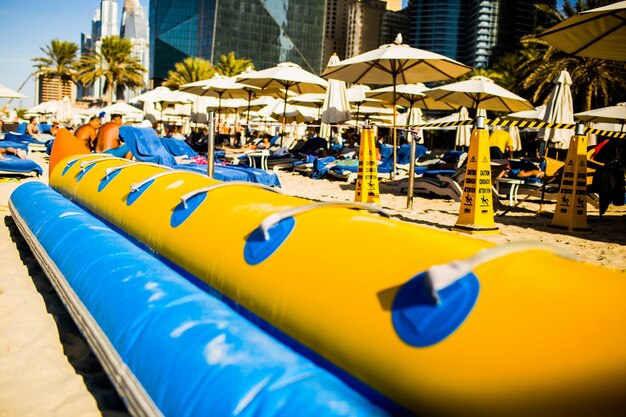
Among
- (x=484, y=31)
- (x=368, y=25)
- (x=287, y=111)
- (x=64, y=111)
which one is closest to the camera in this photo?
(x=287, y=111)

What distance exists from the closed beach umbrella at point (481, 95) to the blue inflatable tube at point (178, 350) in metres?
10.3

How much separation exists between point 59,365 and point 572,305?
7.87 feet

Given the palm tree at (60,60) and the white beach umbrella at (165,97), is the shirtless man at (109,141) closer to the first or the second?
the white beach umbrella at (165,97)

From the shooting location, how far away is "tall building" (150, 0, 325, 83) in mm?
86688

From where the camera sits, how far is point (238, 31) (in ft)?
287

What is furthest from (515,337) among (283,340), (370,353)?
(283,340)

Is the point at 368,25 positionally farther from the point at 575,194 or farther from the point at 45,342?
the point at 45,342

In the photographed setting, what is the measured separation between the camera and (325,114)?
44.5 ft

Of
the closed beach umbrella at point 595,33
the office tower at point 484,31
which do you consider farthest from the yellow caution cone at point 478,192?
the office tower at point 484,31

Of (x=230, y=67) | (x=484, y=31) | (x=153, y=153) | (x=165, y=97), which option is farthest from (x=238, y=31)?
(x=153, y=153)

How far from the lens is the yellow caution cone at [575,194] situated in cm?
665

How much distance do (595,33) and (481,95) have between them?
6661 mm

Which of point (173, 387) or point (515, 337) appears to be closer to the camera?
Result: point (515, 337)

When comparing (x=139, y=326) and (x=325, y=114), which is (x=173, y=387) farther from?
(x=325, y=114)
